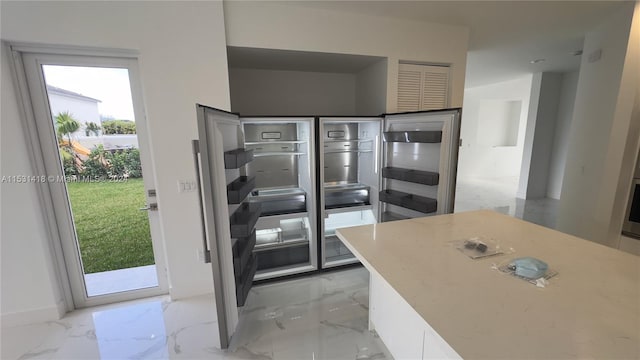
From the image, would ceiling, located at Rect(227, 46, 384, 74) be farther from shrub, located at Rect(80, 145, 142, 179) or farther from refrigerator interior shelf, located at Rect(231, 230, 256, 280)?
refrigerator interior shelf, located at Rect(231, 230, 256, 280)

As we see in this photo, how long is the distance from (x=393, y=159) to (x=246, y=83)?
1941mm

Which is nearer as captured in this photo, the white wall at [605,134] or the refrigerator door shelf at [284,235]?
the white wall at [605,134]

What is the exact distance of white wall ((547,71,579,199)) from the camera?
493 centimetres

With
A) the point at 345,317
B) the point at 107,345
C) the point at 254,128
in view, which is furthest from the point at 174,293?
the point at 254,128

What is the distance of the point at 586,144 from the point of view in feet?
9.77

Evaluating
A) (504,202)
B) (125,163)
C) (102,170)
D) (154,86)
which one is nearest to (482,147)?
(504,202)

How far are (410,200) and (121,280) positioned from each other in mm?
2880

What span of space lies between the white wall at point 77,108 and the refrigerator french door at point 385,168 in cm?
191

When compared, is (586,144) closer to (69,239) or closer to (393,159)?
(393,159)

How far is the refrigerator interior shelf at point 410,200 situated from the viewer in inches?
90.5

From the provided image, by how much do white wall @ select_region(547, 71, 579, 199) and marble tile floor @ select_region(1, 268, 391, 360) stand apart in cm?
542

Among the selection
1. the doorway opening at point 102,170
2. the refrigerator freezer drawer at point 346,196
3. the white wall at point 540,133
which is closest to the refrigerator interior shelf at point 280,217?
the refrigerator freezer drawer at point 346,196

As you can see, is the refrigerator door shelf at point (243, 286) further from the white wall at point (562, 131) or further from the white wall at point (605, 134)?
the white wall at point (562, 131)

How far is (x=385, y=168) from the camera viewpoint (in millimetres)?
2715
